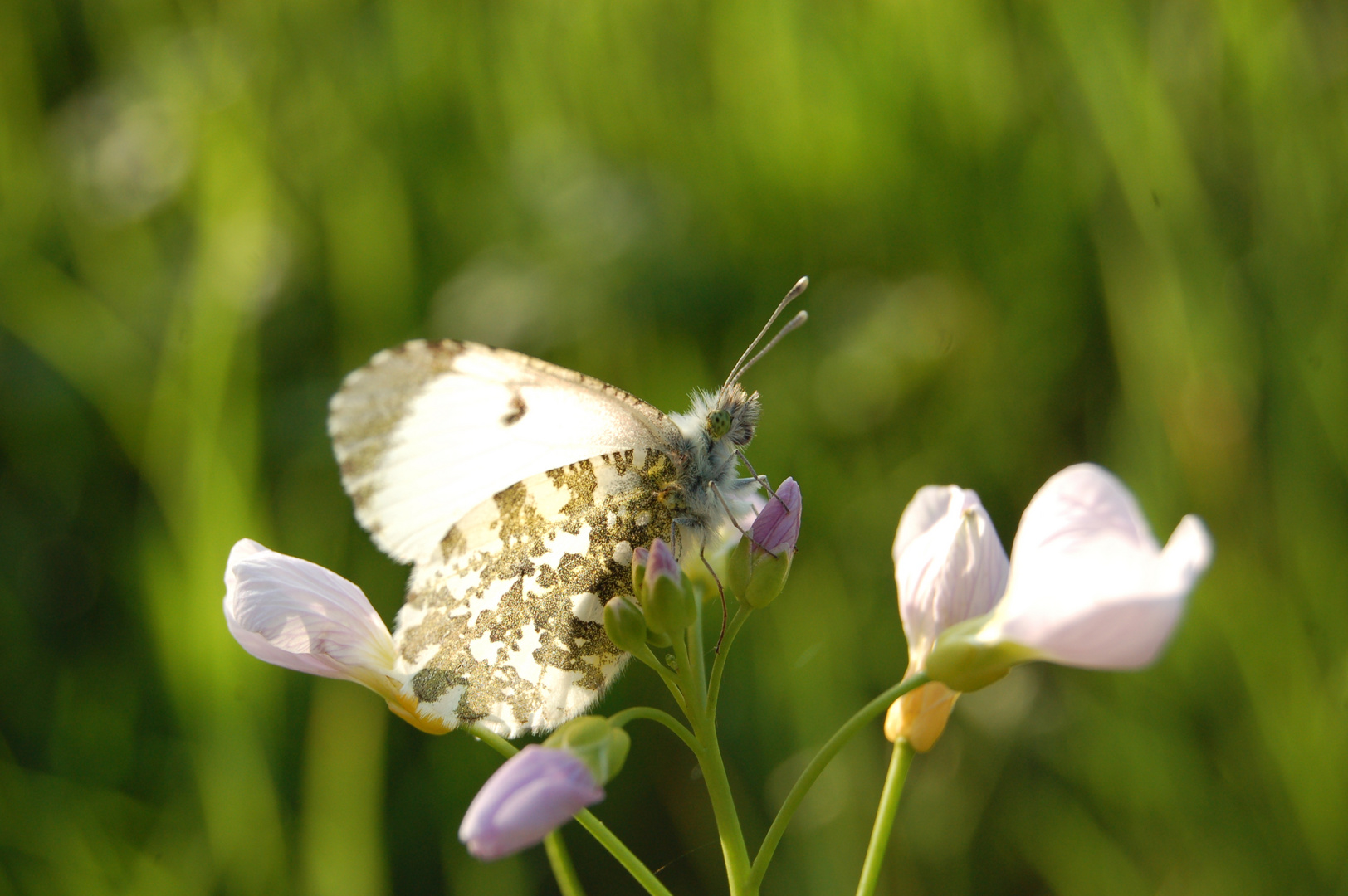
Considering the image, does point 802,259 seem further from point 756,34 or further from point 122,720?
point 122,720

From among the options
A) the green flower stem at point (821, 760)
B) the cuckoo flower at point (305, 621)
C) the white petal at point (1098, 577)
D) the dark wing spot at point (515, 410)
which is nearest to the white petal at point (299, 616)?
the cuckoo flower at point (305, 621)

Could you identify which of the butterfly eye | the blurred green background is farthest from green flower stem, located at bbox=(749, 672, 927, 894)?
the blurred green background

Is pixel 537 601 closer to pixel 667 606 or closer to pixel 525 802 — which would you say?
pixel 667 606

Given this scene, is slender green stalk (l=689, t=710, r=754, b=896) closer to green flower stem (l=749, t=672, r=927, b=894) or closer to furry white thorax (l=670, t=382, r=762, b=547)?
green flower stem (l=749, t=672, r=927, b=894)

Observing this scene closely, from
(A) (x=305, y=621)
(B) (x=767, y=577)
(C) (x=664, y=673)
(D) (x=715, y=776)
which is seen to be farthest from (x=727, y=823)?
(A) (x=305, y=621)

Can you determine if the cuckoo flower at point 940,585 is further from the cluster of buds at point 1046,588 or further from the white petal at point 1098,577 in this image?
the white petal at point 1098,577

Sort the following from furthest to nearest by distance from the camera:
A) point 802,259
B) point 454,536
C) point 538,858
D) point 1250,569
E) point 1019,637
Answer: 1. point 802,259
2. point 538,858
3. point 1250,569
4. point 454,536
5. point 1019,637

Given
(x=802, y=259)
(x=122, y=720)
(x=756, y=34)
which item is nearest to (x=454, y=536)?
(x=122, y=720)
